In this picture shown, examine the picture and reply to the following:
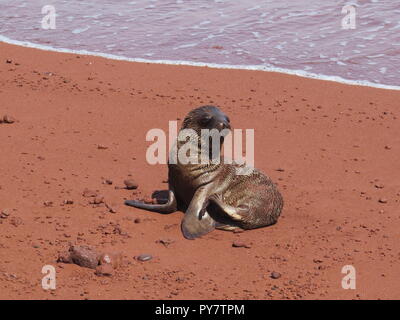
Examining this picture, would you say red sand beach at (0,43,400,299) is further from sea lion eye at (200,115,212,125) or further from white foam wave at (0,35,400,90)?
sea lion eye at (200,115,212,125)

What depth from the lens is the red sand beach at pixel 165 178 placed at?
22.0ft

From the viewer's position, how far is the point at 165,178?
8.80m

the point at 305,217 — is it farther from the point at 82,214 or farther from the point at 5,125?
the point at 5,125

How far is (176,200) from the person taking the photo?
7914 millimetres

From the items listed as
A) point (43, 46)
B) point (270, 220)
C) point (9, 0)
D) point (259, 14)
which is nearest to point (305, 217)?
point (270, 220)

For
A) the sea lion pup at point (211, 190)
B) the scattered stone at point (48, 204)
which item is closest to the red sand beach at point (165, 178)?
the scattered stone at point (48, 204)

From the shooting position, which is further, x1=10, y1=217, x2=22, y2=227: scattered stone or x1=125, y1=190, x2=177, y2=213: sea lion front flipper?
x1=125, y1=190, x2=177, y2=213: sea lion front flipper

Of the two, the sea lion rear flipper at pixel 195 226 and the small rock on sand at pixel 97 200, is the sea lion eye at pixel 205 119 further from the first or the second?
the small rock on sand at pixel 97 200

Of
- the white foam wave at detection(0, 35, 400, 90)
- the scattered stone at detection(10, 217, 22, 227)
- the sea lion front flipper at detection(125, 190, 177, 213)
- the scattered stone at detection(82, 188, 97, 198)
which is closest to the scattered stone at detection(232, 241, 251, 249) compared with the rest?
the sea lion front flipper at detection(125, 190, 177, 213)

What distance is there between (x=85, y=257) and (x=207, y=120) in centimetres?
177

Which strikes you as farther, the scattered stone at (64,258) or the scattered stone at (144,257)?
the scattered stone at (144,257)

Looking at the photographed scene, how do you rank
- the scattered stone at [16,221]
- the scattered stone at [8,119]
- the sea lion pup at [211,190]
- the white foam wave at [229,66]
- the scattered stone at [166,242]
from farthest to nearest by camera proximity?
the white foam wave at [229,66] < the scattered stone at [8,119] < the sea lion pup at [211,190] < the scattered stone at [16,221] < the scattered stone at [166,242]

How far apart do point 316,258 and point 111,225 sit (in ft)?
6.36

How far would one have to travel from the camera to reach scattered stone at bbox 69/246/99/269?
6.71 meters
